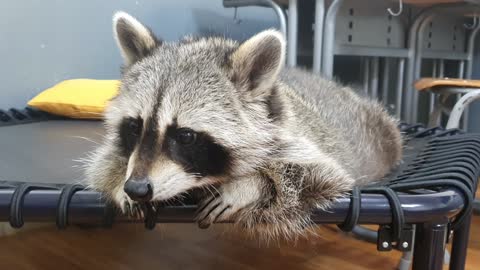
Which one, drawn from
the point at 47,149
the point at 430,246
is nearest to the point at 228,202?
the point at 430,246

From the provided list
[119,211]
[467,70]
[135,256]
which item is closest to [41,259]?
[135,256]

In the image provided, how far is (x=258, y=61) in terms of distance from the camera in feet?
3.36

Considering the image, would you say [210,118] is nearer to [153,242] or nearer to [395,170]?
[395,170]

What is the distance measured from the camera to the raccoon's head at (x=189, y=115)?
35.6 inches

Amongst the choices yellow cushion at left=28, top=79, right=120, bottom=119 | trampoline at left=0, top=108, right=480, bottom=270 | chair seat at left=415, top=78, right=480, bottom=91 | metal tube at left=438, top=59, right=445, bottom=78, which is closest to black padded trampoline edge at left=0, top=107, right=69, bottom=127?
yellow cushion at left=28, top=79, right=120, bottom=119

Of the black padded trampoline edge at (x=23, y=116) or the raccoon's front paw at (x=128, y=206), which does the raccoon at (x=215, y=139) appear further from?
the black padded trampoline edge at (x=23, y=116)

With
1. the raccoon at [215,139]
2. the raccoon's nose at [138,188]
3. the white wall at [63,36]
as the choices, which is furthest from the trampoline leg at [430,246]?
the white wall at [63,36]

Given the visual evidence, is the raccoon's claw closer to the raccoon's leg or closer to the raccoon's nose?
the raccoon's leg

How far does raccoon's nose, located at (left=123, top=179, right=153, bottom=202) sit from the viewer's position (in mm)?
815

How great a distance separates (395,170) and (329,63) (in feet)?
3.01

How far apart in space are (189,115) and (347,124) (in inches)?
29.7

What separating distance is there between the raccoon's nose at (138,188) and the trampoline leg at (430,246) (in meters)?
0.55

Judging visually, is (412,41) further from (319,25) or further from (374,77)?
(319,25)

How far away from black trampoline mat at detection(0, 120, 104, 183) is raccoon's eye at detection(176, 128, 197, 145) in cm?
41
